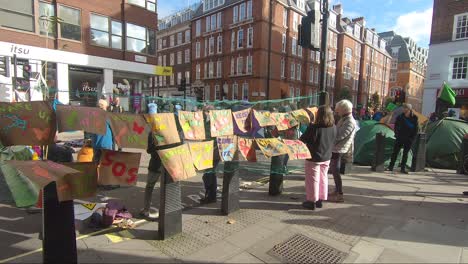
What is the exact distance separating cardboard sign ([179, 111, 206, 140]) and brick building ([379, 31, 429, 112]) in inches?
2868

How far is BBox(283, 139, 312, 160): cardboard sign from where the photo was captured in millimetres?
4605

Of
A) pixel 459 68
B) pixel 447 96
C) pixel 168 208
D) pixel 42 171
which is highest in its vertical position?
pixel 459 68

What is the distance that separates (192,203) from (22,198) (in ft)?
8.14

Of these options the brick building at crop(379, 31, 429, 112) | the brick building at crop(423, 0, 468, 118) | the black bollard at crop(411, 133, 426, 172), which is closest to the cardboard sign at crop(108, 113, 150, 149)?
the black bollard at crop(411, 133, 426, 172)

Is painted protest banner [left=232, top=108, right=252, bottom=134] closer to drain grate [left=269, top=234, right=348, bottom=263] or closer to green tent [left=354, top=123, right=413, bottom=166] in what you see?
drain grate [left=269, top=234, right=348, bottom=263]

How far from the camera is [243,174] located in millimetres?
7152

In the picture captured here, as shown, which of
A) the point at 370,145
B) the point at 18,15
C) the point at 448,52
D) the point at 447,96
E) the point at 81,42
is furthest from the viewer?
the point at 448,52

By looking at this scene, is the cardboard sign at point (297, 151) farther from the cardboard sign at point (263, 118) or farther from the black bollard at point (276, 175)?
the black bollard at point (276, 175)

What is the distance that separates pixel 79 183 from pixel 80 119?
0.65 metres

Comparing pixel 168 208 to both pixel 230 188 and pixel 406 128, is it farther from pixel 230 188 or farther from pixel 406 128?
pixel 406 128

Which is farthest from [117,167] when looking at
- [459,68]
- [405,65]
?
[405,65]

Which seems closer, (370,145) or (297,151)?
(297,151)

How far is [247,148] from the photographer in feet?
14.6

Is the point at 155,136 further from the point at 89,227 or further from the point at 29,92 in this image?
the point at 29,92
